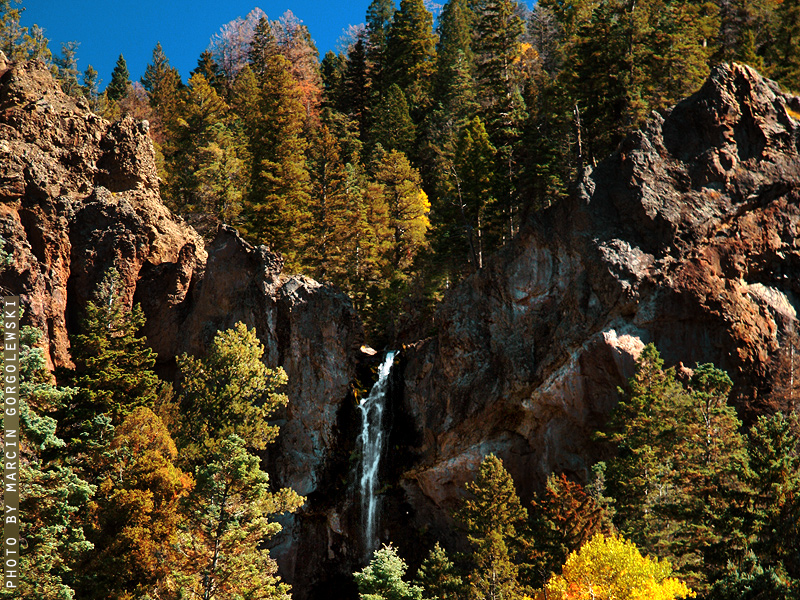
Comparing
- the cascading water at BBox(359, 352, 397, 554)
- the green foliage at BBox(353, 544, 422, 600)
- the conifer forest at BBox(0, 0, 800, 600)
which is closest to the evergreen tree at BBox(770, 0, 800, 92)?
the conifer forest at BBox(0, 0, 800, 600)

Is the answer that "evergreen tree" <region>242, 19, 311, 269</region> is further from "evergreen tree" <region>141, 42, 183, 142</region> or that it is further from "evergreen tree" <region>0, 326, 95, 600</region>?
"evergreen tree" <region>0, 326, 95, 600</region>

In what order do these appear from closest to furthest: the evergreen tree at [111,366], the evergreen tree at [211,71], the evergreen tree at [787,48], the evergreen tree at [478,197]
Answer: the evergreen tree at [111,366] < the evergreen tree at [478,197] < the evergreen tree at [787,48] < the evergreen tree at [211,71]

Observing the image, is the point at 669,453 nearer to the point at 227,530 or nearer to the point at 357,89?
the point at 227,530

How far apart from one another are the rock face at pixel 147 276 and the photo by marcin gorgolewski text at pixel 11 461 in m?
8.47

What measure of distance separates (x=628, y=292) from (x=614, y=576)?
13.6 meters

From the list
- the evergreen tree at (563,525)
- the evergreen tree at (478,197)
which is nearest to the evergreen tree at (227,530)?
the evergreen tree at (563,525)

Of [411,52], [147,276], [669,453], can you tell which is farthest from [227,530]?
[411,52]

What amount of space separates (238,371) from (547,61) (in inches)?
1896

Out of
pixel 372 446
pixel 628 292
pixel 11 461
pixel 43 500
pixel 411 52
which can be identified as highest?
pixel 411 52

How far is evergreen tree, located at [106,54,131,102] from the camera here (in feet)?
248

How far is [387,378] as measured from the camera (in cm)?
3831

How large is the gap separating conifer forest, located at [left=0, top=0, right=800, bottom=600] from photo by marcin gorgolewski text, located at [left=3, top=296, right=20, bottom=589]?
0.37 meters

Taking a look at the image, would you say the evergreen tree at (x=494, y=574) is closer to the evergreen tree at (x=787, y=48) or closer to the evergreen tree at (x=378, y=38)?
the evergreen tree at (x=787, y=48)

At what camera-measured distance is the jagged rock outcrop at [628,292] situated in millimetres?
31484
